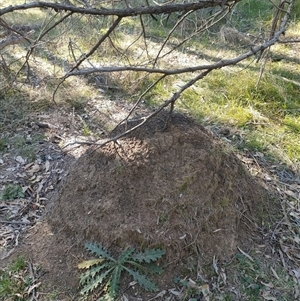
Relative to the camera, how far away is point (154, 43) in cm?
647

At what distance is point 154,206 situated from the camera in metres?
2.43

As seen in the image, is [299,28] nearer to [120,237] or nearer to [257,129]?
[257,129]

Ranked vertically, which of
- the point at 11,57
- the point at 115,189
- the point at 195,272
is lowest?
the point at 11,57

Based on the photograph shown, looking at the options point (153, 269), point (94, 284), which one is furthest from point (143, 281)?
point (94, 284)

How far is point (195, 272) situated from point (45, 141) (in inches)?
81.7

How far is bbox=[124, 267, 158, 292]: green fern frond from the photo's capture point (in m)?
2.24

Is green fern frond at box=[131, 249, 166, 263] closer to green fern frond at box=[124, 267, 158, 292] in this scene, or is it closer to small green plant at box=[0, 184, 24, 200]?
green fern frond at box=[124, 267, 158, 292]

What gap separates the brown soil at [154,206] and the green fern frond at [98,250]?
0.17 feet

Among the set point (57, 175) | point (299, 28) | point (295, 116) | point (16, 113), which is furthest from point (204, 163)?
point (299, 28)

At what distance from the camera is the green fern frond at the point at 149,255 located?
229cm

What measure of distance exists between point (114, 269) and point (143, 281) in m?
0.18

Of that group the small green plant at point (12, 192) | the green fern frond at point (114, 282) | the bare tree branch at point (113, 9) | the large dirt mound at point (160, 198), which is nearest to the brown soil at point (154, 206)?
the large dirt mound at point (160, 198)

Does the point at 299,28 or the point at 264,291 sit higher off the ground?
the point at 299,28

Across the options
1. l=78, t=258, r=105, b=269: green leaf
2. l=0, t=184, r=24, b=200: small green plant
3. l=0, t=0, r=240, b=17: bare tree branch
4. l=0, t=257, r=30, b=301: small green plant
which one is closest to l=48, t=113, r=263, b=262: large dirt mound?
l=78, t=258, r=105, b=269: green leaf
